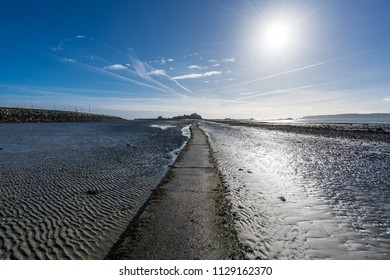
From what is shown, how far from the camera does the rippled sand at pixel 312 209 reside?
495 centimetres

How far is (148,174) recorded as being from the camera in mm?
11430

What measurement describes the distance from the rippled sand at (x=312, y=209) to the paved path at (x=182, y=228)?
539 millimetres

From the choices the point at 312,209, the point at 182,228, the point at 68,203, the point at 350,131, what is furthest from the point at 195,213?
the point at 350,131

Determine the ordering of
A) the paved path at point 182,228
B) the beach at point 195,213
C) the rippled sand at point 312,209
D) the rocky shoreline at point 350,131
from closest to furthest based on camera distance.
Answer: the paved path at point 182,228, the beach at point 195,213, the rippled sand at point 312,209, the rocky shoreline at point 350,131

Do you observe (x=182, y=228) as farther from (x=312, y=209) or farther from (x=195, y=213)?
(x=312, y=209)

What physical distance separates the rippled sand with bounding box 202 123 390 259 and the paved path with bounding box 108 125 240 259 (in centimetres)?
54

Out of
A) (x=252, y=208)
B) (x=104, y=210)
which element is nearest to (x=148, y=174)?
(x=104, y=210)

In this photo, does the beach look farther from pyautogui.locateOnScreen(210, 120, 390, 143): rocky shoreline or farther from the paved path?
pyautogui.locateOnScreen(210, 120, 390, 143): rocky shoreline

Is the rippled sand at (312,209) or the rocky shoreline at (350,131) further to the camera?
the rocky shoreline at (350,131)

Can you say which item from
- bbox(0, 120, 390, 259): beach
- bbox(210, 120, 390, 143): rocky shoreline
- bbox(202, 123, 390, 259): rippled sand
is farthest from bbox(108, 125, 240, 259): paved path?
bbox(210, 120, 390, 143): rocky shoreline

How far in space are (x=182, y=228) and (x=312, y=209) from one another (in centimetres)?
427

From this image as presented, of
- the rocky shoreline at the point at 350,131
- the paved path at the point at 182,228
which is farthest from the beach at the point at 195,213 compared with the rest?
the rocky shoreline at the point at 350,131

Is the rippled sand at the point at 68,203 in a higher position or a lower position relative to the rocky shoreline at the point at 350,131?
lower

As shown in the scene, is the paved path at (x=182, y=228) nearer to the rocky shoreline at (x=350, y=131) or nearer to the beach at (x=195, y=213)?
the beach at (x=195, y=213)
